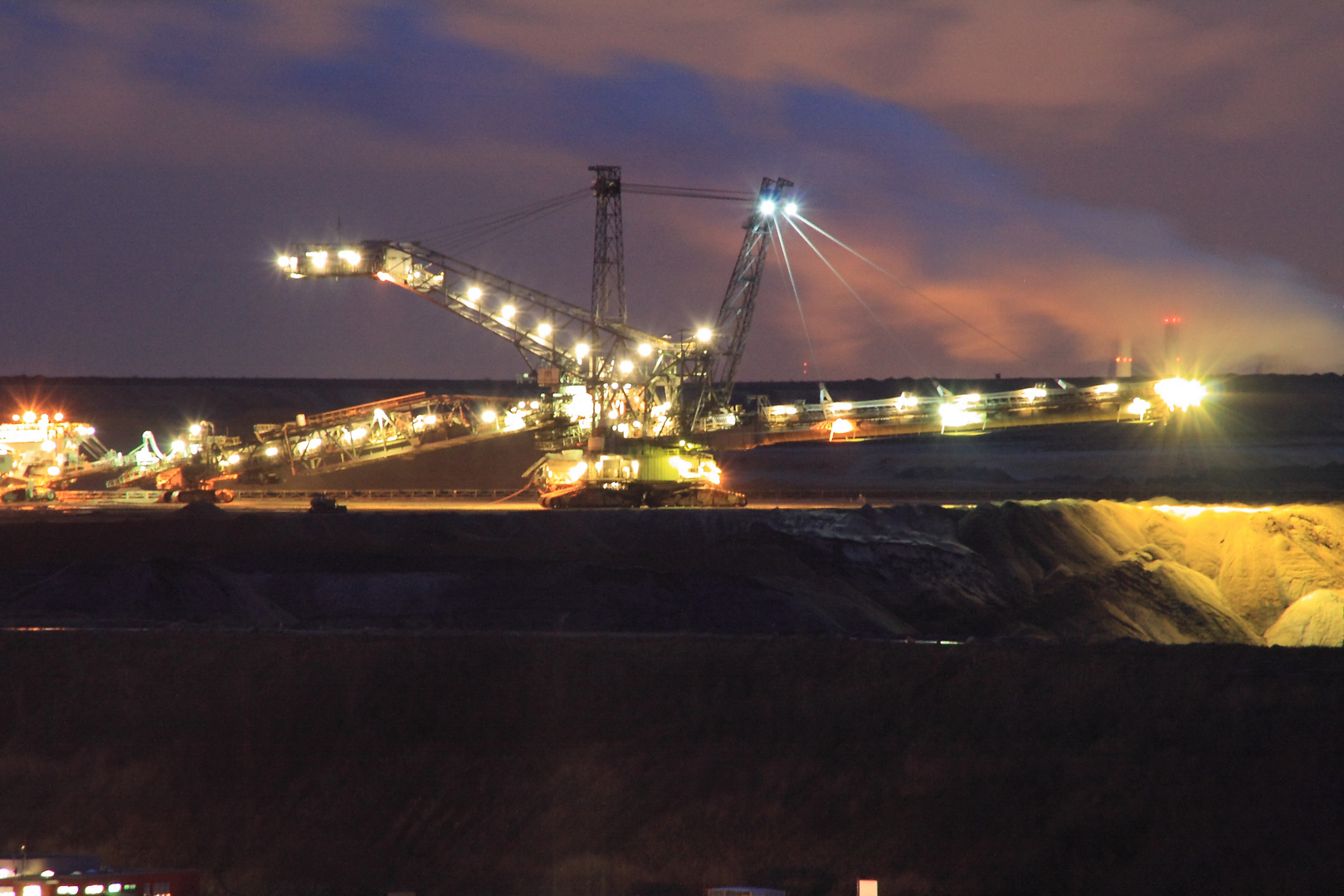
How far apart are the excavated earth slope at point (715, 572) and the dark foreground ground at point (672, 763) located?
13.3ft

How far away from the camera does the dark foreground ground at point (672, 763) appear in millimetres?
15633

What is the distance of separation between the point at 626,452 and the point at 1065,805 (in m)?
28.2

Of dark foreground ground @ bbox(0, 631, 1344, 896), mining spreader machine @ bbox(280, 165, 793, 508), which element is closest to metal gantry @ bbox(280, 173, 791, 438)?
mining spreader machine @ bbox(280, 165, 793, 508)

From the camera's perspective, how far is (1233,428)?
344 ft

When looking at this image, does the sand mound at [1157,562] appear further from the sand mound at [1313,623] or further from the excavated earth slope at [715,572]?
the sand mound at [1313,623]

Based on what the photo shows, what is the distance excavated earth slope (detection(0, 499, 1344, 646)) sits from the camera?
2661 cm

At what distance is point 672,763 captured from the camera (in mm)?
16969

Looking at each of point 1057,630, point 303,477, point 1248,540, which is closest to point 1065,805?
point 1057,630

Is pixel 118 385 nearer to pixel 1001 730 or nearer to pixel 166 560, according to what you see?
pixel 166 560

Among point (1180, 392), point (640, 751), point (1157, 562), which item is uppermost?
point (1180, 392)

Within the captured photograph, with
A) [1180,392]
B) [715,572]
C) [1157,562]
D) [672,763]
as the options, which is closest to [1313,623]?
[1157,562]

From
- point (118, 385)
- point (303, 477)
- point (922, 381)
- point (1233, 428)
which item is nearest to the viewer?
point (303, 477)

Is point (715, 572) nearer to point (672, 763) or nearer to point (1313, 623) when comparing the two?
point (672, 763)

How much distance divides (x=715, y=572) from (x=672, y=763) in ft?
43.6
